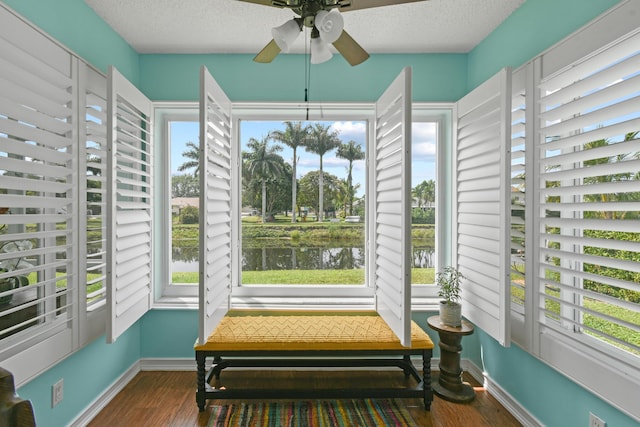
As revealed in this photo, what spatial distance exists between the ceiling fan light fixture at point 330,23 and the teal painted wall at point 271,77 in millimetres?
1480

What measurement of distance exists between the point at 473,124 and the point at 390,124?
0.67m

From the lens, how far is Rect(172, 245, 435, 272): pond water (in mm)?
3064

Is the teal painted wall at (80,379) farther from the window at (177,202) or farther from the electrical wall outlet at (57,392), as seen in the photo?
the window at (177,202)

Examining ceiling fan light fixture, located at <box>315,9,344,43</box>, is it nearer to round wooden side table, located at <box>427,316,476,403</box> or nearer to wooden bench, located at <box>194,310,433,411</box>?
wooden bench, located at <box>194,310,433,411</box>

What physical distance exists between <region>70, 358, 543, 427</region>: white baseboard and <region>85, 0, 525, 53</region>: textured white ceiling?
103 inches

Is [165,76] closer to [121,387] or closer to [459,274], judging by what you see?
[121,387]

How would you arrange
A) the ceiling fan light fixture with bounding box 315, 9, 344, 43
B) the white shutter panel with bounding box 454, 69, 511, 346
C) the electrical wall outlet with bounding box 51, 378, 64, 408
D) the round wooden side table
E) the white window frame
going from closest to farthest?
the ceiling fan light fixture with bounding box 315, 9, 344, 43 → the electrical wall outlet with bounding box 51, 378, 64, 408 → the white shutter panel with bounding box 454, 69, 511, 346 → the round wooden side table → the white window frame

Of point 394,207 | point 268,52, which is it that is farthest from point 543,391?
point 268,52

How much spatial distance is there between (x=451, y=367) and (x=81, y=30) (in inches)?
134

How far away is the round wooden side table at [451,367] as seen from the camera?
2.38 metres

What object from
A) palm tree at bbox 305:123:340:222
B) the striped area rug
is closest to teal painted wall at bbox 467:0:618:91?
palm tree at bbox 305:123:340:222

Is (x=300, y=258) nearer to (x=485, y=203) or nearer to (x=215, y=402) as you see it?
(x=215, y=402)

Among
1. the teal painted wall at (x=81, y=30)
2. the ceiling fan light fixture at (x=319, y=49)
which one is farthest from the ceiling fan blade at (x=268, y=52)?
the teal painted wall at (x=81, y=30)

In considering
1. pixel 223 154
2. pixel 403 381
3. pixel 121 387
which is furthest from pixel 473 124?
pixel 121 387
